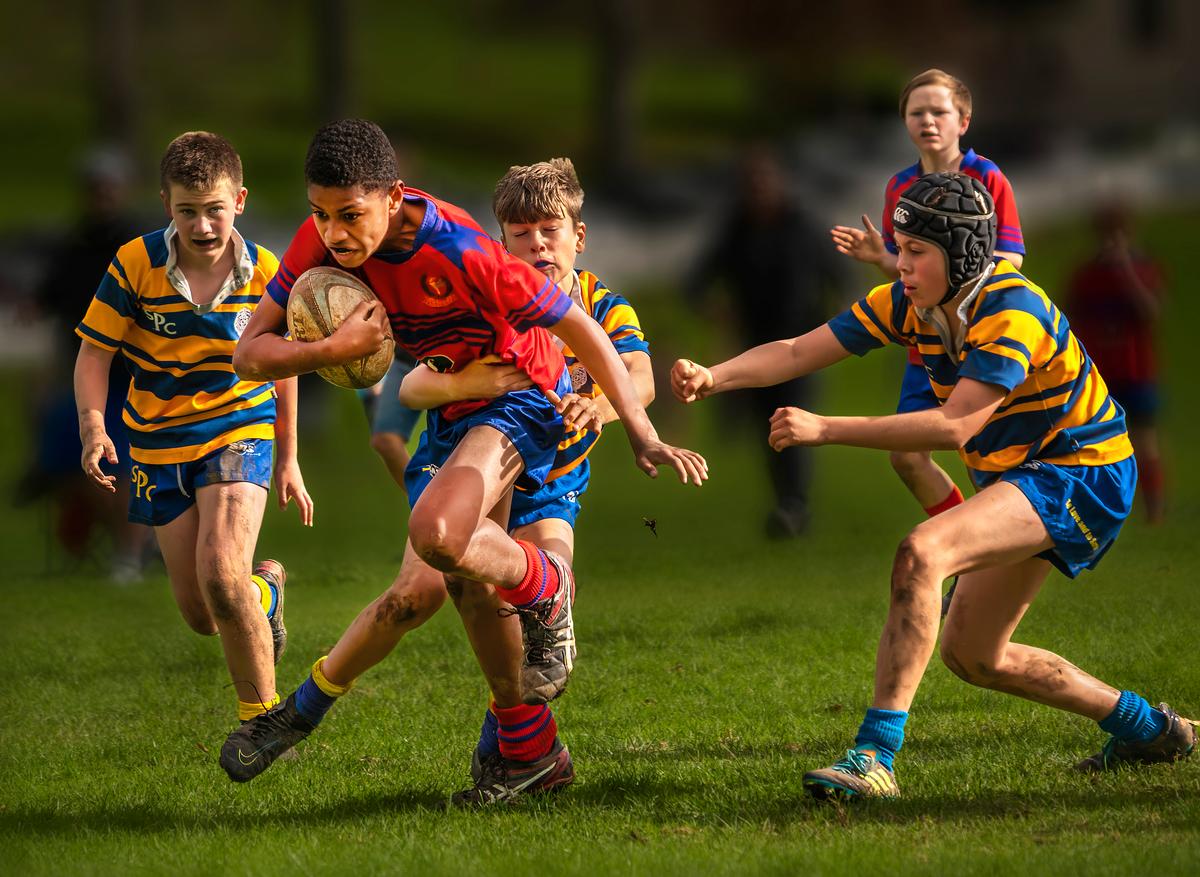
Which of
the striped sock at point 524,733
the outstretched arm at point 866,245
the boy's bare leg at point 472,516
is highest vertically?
the outstretched arm at point 866,245

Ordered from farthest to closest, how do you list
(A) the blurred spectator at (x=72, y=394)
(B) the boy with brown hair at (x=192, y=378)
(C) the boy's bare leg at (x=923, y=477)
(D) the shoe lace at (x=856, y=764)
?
(A) the blurred spectator at (x=72, y=394)
(C) the boy's bare leg at (x=923, y=477)
(B) the boy with brown hair at (x=192, y=378)
(D) the shoe lace at (x=856, y=764)

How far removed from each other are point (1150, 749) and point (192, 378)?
366cm

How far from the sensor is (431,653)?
7.55 m

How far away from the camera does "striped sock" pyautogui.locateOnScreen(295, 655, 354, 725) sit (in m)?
5.27

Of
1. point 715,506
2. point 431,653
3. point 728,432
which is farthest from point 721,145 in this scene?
point 431,653

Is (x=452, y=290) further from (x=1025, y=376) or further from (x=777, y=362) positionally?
(x=1025, y=376)

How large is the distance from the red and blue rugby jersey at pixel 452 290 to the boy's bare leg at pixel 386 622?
578 mm

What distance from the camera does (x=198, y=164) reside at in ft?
19.4

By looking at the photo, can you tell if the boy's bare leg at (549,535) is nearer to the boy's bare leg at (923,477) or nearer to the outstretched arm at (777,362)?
the outstretched arm at (777,362)

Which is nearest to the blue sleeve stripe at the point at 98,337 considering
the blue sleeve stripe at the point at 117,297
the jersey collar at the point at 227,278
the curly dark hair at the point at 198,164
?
the blue sleeve stripe at the point at 117,297

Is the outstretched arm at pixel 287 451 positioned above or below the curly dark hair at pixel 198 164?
below

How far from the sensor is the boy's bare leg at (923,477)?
729 cm

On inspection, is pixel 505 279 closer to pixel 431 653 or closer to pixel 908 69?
pixel 431 653

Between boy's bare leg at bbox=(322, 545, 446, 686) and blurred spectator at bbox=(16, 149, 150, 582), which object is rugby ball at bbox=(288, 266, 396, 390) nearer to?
boy's bare leg at bbox=(322, 545, 446, 686)
